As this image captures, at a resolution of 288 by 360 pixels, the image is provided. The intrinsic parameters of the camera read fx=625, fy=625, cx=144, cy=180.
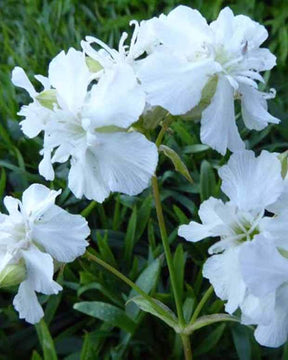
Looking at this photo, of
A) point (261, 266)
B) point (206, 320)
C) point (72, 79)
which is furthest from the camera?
point (206, 320)

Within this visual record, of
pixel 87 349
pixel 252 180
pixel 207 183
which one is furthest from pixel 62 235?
pixel 207 183

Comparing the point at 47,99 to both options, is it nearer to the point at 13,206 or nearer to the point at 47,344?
the point at 13,206

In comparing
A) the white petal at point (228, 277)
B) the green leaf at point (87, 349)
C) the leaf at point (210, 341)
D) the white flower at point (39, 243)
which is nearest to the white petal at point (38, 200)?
the white flower at point (39, 243)

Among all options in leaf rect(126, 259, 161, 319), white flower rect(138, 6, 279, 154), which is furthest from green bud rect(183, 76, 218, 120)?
leaf rect(126, 259, 161, 319)

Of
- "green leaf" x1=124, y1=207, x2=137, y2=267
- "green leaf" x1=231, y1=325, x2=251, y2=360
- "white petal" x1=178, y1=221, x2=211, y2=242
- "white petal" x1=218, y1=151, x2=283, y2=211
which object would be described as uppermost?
"white petal" x1=218, y1=151, x2=283, y2=211

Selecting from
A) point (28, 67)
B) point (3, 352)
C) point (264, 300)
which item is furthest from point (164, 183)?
point (264, 300)

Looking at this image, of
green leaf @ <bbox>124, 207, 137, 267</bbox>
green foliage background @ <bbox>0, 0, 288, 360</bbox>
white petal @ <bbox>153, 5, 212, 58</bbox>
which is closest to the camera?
white petal @ <bbox>153, 5, 212, 58</bbox>

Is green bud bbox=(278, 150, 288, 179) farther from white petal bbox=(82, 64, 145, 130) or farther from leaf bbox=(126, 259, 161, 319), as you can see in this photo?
leaf bbox=(126, 259, 161, 319)
